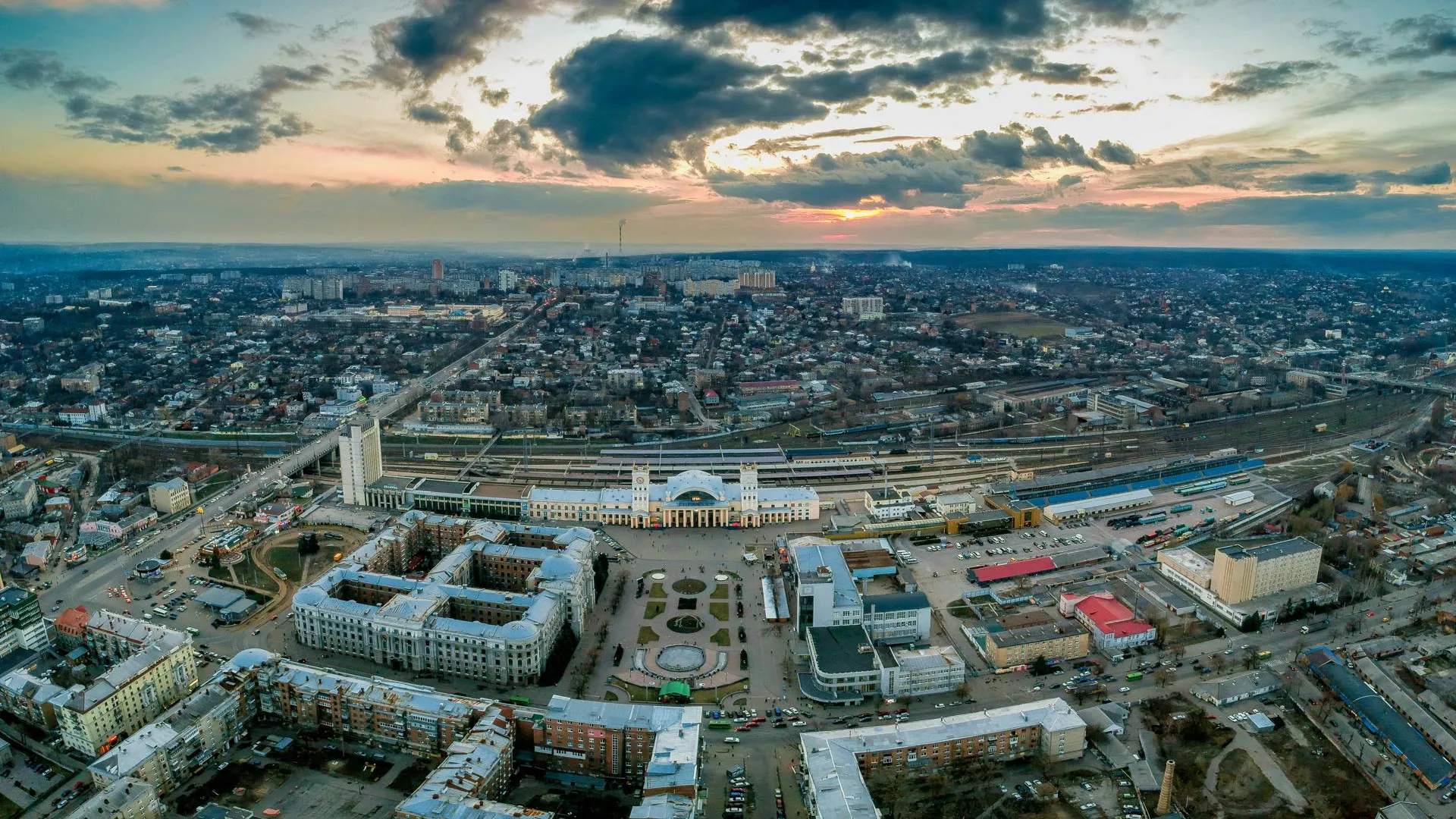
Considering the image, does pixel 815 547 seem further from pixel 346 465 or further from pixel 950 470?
pixel 346 465

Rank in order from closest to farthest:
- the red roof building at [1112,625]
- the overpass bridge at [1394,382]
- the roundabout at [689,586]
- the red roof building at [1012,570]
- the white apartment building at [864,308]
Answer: the red roof building at [1112,625] < the roundabout at [689,586] < the red roof building at [1012,570] < the overpass bridge at [1394,382] < the white apartment building at [864,308]

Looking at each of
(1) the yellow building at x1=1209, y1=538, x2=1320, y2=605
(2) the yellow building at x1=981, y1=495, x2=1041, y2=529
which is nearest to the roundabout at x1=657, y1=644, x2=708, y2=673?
(2) the yellow building at x1=981, y1=495, x2=1041, y2=529

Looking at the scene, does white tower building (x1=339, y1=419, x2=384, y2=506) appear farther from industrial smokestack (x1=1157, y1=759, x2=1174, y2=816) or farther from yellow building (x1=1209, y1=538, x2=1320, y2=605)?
yellow building (x1=1209, y1=538, x2=1320, y2=605)

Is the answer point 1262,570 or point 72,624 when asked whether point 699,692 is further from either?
point 1262,570

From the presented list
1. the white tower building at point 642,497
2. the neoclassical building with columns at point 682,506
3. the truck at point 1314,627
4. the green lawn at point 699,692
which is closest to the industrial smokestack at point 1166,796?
the green lawn at point 699,692

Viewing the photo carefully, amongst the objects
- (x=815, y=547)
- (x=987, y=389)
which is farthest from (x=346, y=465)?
(x=987, y=389)

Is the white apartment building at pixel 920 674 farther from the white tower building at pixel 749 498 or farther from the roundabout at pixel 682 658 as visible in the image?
the white tower building at pixel 749 498
